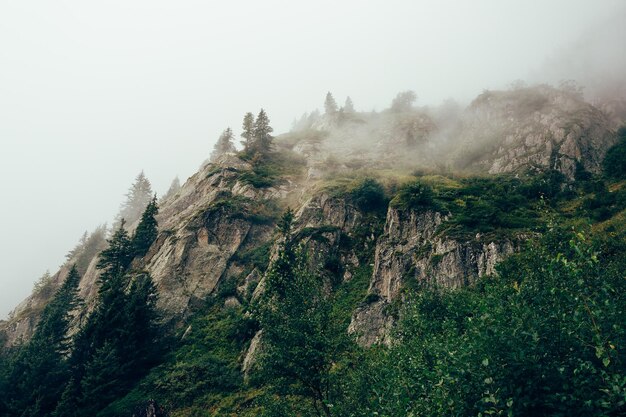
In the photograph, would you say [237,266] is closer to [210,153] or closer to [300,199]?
[300,199]

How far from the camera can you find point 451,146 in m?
110

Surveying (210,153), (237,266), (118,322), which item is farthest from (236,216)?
(210,153)

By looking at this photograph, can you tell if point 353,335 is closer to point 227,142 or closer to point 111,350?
point 111,350

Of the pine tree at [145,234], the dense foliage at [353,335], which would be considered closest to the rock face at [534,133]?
the dense foliage at [353,335]

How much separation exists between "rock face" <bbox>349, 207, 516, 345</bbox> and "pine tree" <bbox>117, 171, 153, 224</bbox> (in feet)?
335

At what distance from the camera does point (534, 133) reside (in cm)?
8706

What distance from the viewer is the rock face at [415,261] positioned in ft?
134

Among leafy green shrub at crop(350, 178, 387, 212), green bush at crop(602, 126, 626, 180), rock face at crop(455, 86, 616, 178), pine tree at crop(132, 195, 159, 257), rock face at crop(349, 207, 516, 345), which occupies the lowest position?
rock face at crop(349, 207, 516, 345)

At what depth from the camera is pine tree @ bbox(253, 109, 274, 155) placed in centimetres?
10425

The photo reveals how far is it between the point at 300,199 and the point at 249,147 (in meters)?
34.8

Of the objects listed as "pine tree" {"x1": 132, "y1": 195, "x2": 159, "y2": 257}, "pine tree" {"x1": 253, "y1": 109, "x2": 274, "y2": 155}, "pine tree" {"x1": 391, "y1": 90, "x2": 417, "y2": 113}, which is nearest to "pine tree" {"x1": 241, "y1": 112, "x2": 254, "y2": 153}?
"pine tree" {"x1": 253, "y1": 109, "x2": 274, "y2": 155}

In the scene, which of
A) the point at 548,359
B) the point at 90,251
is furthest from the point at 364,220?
the point at 90,251

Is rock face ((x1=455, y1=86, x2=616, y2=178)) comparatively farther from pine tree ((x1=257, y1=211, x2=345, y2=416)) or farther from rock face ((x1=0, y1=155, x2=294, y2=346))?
pine tree ((x1=257, y1=211, x2=345, y2=416))

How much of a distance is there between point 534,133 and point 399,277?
218 feet
